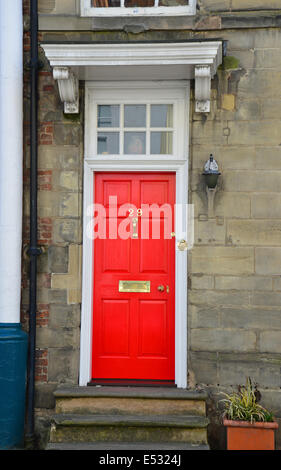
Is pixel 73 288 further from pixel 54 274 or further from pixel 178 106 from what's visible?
pixel 178 106

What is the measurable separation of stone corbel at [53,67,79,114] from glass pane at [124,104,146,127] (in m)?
0.56

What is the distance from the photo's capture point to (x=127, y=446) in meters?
4.28

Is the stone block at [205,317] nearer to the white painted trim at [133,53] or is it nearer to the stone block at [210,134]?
the stone block at [210,134]

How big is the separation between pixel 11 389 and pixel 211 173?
2.99 m

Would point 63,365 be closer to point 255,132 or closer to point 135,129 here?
point 135,129

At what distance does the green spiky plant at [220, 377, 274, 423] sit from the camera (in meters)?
4.36

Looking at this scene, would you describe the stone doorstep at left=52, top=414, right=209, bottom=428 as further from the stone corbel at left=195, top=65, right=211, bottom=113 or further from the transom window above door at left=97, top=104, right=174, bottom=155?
the stone corbel at left=195, top=65, right=211, bottom=113

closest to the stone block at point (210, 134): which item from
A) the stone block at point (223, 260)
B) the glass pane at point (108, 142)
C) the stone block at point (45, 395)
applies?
the glass pane at point (108, 142)

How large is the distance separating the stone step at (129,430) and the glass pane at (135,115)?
10.2 feet

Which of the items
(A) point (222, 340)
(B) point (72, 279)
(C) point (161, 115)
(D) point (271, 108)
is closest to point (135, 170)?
(C) point (161, 115)

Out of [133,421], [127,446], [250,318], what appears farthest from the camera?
[250,318]

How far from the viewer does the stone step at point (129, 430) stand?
4367mm

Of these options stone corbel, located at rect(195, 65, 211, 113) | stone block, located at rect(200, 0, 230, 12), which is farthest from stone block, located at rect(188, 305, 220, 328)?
stone block, located at rect(200, 0, 230, 12)

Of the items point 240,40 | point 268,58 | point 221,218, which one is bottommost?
point 221,218
